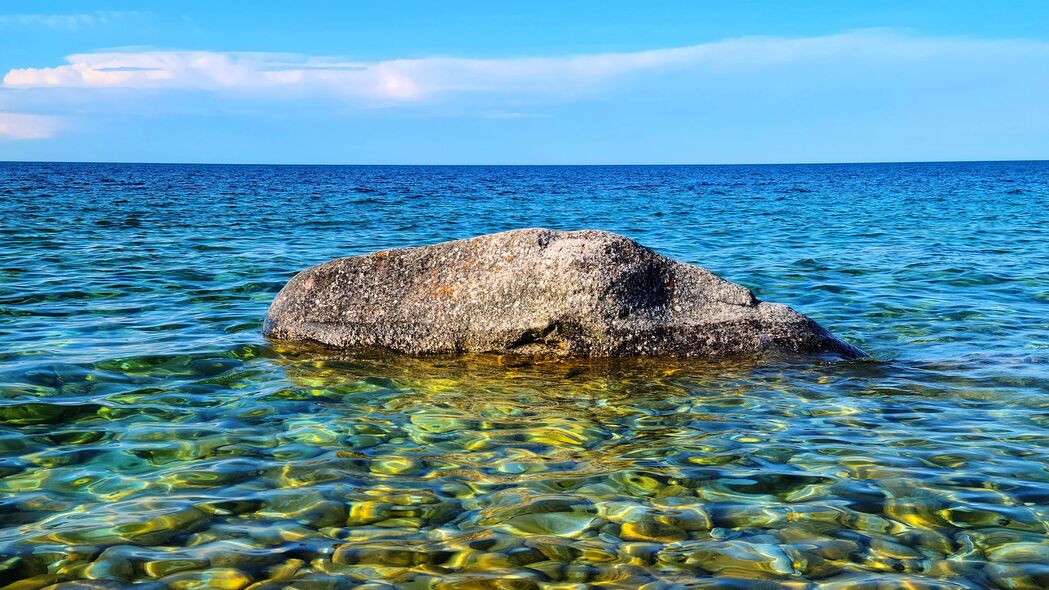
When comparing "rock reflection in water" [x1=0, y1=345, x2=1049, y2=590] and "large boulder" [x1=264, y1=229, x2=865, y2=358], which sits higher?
"large boulder" [x1=264, y1=229, x2=865, y2=358]

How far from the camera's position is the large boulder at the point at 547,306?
7.40 metres

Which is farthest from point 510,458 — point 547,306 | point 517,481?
point 547,306

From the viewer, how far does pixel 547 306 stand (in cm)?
743

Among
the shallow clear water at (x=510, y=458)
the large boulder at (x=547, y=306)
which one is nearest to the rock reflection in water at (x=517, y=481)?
the shallow clear water at (x=510, y=458)

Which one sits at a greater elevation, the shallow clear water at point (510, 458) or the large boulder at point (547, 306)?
the large boulder at point (547, 306)

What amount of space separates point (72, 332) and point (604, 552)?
21.6 ft

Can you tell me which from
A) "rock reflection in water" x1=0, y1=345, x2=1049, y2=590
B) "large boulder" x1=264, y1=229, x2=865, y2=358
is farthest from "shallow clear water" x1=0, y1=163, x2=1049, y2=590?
"large boulder" x1=264, y1=229, x2=865, y2=358

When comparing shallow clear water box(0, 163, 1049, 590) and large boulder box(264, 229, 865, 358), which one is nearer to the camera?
shallow clear water box(0, 163, 1049, 590)

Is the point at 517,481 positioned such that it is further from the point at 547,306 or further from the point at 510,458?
the point at 547,306

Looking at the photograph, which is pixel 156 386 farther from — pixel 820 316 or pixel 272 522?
pixel 820 316

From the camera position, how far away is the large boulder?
740cm

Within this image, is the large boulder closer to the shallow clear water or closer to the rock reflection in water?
the shallow clear water

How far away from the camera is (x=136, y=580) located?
338 cm

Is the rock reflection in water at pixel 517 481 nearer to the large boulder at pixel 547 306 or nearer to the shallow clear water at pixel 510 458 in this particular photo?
the shallow clear water at pixel 510 458
